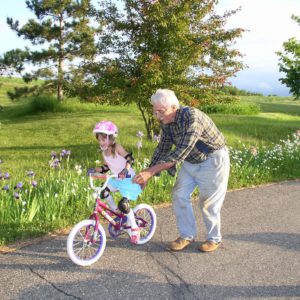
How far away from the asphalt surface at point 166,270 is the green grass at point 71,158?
61 cm

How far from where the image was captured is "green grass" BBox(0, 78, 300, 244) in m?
5.89

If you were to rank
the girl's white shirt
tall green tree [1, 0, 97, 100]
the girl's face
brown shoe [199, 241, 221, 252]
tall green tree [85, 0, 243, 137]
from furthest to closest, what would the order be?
tall green tree [1, 0, 97, 100], tall green tree [85, 0, 243, 137], brown shoe [199, 241, 221, 252], the girl's white shirt, the girl's face

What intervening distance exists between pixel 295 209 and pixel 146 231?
9.03 feet

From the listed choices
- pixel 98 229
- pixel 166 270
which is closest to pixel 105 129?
pixel 98 229

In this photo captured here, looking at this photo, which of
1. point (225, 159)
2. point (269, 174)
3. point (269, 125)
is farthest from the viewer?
point (269, 125)

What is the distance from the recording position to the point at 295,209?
704cm

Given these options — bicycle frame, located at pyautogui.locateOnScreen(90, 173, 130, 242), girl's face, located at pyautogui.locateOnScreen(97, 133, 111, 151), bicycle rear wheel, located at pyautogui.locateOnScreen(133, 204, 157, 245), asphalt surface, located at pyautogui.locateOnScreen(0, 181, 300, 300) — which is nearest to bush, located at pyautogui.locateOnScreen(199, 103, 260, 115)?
asphalt surface, located at pyautogui.locateOnScreen(0, 181, 300, 300)

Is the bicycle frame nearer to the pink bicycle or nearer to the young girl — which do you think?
the pink bicycle

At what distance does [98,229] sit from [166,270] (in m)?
0.81

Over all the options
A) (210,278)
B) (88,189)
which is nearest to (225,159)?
(210,278)

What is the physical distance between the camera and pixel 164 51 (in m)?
12.2

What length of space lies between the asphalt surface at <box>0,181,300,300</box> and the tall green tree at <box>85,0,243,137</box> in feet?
21.0

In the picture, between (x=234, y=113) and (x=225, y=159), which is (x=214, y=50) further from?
(x=234, y=113)

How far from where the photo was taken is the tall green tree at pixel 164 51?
38.7ft
